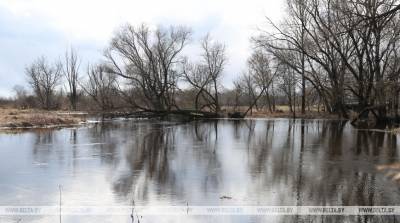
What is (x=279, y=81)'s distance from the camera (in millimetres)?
75125

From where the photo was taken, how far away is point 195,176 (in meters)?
12.7

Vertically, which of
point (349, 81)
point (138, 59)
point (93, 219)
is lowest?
point (93, 219)

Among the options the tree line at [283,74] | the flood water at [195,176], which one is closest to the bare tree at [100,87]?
the tree line at [283,74]

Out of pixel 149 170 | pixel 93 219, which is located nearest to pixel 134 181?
pixel 149 170

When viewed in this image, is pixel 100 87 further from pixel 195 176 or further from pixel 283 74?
pixel 195 176

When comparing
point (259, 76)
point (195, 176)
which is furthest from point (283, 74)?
point (195, 176)

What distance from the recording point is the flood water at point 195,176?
31.3 feet

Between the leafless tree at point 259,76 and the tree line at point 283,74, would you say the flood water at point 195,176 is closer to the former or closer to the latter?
the tree line at point 283,74

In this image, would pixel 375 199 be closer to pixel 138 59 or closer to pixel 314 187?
pixel 314 187

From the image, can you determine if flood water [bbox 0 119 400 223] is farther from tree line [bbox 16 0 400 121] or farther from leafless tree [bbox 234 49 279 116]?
leafless tree [bbox 234 49 279 116]

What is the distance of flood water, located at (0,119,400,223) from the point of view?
9531mm

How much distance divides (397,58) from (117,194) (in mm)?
33752

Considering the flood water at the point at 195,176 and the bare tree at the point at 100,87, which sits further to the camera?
the bare tree at the point at 100,87

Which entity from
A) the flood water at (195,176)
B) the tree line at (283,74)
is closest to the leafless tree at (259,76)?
the tree line at (283,74)
